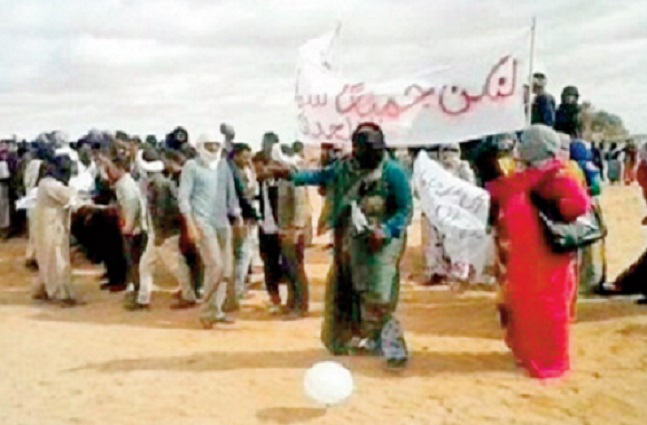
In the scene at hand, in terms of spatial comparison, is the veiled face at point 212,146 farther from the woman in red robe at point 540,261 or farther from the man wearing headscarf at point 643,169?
the man wearing headscarf at point 643,169

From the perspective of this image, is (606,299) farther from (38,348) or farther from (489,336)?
(38,348)

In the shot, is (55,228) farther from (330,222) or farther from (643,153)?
(643,153)

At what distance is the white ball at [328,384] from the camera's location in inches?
251

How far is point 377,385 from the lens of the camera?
718cm

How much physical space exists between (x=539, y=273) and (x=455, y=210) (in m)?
3.98

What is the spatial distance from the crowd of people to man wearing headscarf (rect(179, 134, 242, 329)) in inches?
0.5

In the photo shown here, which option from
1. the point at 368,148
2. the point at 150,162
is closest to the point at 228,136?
the point at 150,162

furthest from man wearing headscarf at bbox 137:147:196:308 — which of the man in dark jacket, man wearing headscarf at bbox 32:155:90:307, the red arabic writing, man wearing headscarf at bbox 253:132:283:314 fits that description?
the red arabic writing

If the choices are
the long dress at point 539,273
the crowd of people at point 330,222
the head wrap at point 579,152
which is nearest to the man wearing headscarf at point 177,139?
the crowd of people at point 330,222

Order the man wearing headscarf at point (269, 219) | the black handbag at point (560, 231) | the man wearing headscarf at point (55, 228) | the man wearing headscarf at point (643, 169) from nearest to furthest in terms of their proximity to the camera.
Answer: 1. the black handbag at point (560, 231)
2. the man wearing headscarf at point (643, 169)
3. the man wearing headscarf at point (269, 219)
4. the man wearing headscarf at point (55, 228)

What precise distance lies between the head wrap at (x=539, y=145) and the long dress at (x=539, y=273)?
0.07m

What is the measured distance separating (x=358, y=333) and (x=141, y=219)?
12.8ft

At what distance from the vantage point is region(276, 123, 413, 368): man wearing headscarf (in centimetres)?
763

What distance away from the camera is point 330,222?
26.1ft
